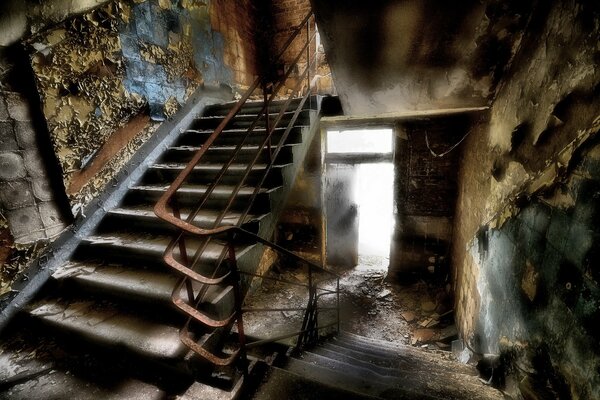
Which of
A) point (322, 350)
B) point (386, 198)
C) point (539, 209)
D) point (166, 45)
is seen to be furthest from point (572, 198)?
point (386, 198)

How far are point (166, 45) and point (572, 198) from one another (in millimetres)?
5415

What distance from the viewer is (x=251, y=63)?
25.3 feet

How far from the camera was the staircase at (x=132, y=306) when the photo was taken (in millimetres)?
2227

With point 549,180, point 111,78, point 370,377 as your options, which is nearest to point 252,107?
point 111,78

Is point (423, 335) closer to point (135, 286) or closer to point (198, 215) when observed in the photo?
point (198, 215)

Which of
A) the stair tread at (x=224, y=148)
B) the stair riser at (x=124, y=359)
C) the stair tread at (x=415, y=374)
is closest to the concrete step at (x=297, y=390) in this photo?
the stair riser at (x=124, y=359)

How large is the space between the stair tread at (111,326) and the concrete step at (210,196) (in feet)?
4.05

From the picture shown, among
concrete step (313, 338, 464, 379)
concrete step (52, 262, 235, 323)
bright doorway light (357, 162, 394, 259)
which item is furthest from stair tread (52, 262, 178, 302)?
bright doorway light (357, 162, 394, 259)

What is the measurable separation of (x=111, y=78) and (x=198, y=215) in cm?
218

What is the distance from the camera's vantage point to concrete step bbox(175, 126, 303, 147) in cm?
402

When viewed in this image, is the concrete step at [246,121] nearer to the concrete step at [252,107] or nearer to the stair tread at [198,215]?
the concrete step at [252,107]

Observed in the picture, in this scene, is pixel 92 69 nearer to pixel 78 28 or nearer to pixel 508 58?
pixel 78 28

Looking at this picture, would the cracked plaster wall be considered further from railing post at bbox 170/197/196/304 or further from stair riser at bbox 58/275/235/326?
railing post at bbox 170/197/196/304

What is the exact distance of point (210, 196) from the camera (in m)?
3.41
